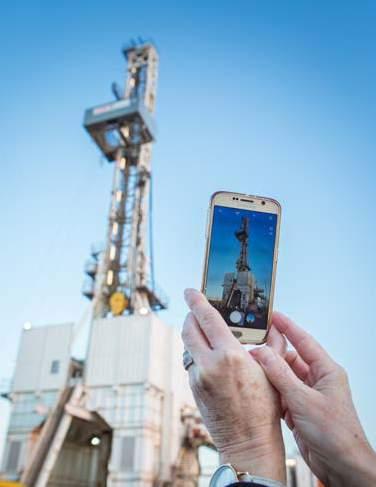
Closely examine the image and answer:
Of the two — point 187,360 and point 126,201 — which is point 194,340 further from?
point 126,201

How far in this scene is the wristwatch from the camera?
1.17 m

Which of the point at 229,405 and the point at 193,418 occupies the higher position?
the point at 229,405

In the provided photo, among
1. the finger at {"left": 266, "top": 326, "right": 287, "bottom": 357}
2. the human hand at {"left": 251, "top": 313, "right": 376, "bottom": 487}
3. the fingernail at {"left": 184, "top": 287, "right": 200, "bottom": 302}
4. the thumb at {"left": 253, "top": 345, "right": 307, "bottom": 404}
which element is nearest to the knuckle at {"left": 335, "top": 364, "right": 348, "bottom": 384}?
the human hand at {"left": 251, "top": 313, "right": 376, "bottom": 487}

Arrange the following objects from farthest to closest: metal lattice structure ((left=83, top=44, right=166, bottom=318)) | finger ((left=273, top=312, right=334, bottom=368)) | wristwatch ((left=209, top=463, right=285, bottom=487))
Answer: metal lattice structure ((left=83, top=44, right=166, bottom=318)), finger ((left=273, top=312, right=334, bottom=368)), wristwatch ((left=209, top=463, right=285, bottom=487))

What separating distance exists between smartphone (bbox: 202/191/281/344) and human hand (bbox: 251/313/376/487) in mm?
290

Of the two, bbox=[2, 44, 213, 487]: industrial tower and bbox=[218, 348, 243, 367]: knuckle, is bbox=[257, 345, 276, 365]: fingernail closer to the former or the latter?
bbox=[218, 348, 243, 367]: knuckle

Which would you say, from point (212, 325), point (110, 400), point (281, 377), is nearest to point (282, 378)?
point (281, 377)

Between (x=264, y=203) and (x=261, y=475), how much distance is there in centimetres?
106

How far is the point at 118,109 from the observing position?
26734mm

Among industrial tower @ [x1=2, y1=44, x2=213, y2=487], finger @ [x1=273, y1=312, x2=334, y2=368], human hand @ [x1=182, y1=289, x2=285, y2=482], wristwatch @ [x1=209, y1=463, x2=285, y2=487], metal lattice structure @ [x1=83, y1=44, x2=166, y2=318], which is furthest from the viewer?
metal lattice structure @ [x1=83, y1=44, x2=166, y2=318]

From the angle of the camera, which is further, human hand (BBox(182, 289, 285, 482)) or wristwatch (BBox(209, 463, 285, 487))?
human hand (BBox(182, 289, 285, 482))

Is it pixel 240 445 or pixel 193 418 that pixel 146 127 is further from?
pixel 240 445

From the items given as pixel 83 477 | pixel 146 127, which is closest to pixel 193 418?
pixel 83 477

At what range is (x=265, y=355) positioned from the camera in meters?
1.39
